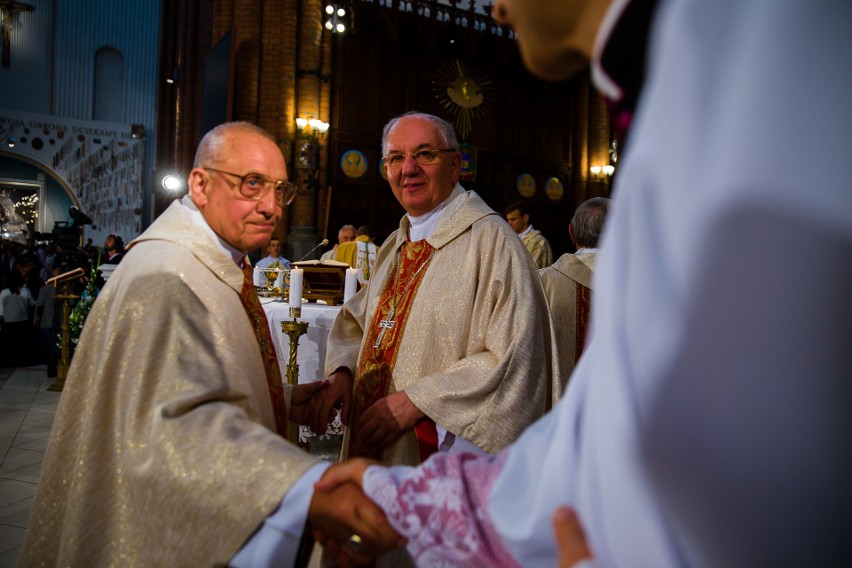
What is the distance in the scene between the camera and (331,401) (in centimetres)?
221

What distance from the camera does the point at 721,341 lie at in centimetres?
53

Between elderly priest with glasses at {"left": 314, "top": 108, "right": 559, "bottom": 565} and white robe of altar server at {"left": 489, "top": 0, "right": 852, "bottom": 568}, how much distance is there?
1.44 meters

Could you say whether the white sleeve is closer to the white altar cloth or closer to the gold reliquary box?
the white altar cloth

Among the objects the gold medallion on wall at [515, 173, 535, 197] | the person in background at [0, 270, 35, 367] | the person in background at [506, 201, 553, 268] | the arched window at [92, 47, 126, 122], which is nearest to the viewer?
the person in background at [506, 201, 553, 268]

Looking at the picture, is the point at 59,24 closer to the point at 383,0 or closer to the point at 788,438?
the point at 383,0

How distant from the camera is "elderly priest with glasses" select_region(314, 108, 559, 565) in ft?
6.57

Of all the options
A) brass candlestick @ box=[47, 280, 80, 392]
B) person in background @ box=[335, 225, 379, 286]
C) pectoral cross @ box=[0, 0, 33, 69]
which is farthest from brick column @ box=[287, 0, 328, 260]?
pectoral cross @ box=[0, 0, 33, 69]

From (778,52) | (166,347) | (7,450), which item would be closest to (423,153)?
(166,347)

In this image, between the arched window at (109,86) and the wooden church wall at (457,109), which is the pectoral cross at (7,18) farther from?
the wooden church wall at (457,109)

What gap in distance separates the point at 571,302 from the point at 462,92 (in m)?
10.7

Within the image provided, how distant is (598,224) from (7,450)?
498 centimetres

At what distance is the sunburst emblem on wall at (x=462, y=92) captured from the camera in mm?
13188

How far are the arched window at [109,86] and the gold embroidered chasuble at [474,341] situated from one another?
2056 cm

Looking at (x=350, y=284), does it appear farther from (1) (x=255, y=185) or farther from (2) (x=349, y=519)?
(2) (x=349, y=519)
